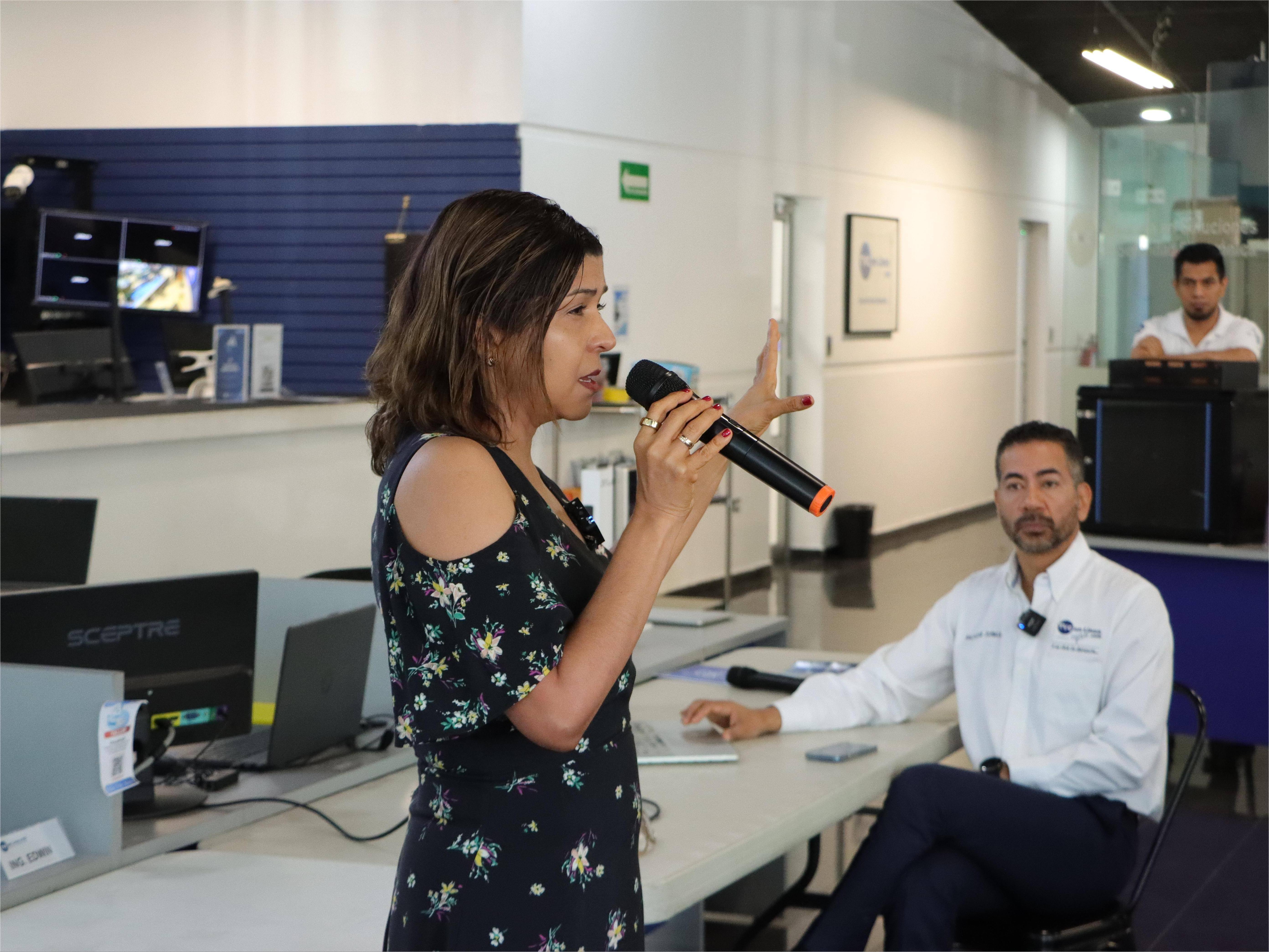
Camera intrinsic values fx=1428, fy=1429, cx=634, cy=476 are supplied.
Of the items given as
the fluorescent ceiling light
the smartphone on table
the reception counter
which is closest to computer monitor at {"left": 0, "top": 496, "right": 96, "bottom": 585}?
the reception counter

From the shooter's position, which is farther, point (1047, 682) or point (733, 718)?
point (1047, 682)

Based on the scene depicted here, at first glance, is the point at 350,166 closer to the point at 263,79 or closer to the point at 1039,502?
the point at 263,79

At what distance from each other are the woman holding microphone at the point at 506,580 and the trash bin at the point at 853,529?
7921 millimetres

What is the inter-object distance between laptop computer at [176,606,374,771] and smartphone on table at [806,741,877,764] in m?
0.85

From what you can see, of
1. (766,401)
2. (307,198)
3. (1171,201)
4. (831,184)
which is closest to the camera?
(766,401)

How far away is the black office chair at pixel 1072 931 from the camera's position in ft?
8.25

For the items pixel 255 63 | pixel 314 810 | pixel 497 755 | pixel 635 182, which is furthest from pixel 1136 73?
pixel 497 755

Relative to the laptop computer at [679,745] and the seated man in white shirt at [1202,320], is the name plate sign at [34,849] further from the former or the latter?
the seated man in white shirt at [1202,320]

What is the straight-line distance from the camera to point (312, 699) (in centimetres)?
255

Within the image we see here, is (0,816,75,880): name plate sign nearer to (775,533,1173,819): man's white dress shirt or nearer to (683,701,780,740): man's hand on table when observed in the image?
(683,701,780,740): man's hand on table

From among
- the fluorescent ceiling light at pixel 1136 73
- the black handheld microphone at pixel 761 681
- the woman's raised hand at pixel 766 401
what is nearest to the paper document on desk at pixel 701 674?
the black handheld microphone at pixel 761 681

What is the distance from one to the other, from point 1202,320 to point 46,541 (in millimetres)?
4176

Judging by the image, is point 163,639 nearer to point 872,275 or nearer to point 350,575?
point 350,575

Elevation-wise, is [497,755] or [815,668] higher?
[497,755]
